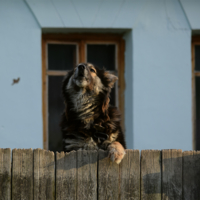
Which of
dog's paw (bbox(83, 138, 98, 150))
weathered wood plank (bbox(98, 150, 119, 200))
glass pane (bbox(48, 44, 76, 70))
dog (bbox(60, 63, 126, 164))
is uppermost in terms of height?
glass pane (bbox(48, 44, 76, 70))

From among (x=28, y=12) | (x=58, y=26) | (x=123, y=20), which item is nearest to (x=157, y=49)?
(x=123, y=20)

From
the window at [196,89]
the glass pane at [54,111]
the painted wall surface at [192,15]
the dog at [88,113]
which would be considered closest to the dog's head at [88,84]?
the dog at [88,113]

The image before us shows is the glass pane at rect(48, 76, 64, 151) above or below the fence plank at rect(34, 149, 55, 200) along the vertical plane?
above

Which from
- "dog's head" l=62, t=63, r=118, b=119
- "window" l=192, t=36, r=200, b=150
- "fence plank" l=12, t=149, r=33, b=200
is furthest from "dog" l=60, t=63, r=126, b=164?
"window" l=192, t=36, r=200, b=150

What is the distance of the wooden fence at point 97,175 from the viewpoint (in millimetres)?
2715

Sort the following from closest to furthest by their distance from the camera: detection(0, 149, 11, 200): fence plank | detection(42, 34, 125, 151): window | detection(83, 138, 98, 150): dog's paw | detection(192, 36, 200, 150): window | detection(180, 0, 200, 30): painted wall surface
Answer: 1. detection(0, 149, 11, 200): fence plank
2. detection(83, 138, 98, 150): dog's paw
3. detection(180, 0, 200, 30): painted wall surface
4. detection(42, 34, 125, 151): window
5. detection(192, 36, 200, 150): window

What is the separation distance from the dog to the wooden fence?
1.93ft

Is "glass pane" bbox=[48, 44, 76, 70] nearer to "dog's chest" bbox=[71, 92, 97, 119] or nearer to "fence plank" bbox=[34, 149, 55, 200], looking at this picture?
"dog's chest" bbox=[71, 92, 97, 119]

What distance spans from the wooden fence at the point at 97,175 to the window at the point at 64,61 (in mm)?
2311

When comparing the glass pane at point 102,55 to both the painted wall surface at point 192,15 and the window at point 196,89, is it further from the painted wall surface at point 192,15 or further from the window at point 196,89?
the window at point 196,89

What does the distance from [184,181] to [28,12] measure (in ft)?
10.4

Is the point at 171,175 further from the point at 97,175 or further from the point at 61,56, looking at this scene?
the point at 61,56

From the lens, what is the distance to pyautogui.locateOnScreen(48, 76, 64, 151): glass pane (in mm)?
5090

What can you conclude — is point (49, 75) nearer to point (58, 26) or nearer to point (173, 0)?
point (58, 26)
